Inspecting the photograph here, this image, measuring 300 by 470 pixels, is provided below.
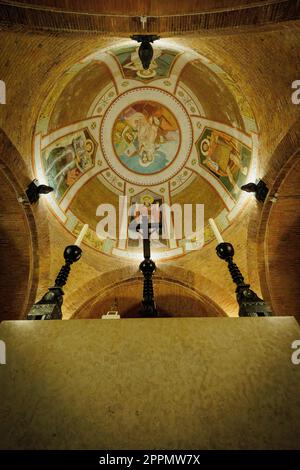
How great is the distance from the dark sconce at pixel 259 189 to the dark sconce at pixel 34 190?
4.16 metres

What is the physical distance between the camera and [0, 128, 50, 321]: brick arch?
570 cm

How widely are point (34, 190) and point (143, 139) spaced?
13.5 feet

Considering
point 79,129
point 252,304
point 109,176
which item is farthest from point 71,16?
point 109,176

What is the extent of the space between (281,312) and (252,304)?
→ 450cm

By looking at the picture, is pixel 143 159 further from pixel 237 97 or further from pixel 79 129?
pixel 237 97

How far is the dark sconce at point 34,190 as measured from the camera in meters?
5.67

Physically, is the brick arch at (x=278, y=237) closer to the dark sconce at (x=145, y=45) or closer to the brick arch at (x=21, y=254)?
the dark sconce at (x=145, y=45)

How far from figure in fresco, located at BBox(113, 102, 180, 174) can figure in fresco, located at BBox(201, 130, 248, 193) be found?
3.52 feet

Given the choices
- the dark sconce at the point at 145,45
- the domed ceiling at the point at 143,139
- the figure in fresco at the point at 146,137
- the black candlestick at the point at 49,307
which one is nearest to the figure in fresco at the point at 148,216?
the domed ceiling at the point at 143,139

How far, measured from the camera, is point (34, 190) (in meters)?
5.82

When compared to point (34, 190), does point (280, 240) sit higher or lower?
lower

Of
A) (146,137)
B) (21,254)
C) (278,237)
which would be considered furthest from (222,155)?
(21,254)

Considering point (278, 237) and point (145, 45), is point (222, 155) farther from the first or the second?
point (145, 45)

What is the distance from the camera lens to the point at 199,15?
9.80ft
